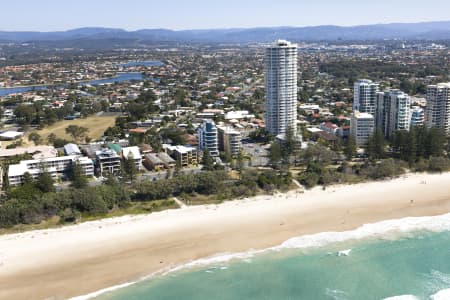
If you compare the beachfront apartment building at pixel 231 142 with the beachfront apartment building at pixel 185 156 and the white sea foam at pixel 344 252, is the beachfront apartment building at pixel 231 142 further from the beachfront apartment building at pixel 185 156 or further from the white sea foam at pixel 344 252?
the white sea foam at pixel 344 252

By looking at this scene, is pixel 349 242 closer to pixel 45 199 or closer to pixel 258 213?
pixel 258 213

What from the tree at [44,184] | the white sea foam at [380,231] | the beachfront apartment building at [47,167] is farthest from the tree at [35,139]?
the white sea foam at [380,231]

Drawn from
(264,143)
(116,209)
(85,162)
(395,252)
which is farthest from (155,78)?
(395,252)

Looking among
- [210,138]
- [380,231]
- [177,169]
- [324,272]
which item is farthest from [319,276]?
[210,138]

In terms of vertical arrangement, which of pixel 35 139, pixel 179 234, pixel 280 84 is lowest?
pixel 179 234

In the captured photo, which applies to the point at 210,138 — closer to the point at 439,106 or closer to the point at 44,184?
the point at 44,184

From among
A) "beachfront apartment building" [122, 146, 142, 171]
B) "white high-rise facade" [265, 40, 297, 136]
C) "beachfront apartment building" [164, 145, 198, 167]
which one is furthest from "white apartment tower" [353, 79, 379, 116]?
"beachfront apartment building" [122, 146, 142, 171]
